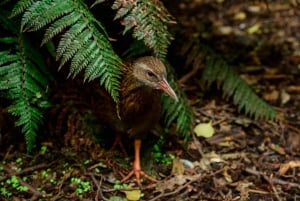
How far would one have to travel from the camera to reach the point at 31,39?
3740 millimetres

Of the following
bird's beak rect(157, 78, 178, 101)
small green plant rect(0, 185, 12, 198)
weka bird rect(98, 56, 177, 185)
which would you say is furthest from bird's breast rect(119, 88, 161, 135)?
small green plant rect(0, 185, 12, 198)

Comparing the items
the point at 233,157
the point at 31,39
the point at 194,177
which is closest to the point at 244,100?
the point at 233,157

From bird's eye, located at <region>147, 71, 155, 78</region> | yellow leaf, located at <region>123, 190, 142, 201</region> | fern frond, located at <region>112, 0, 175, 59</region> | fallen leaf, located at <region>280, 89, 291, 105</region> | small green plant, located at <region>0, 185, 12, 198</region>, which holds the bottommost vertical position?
small green plant, located at <region>0, 185, 12, 198</region>

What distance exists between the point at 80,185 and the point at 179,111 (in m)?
0.87

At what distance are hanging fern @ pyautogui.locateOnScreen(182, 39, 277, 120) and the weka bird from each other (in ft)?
2.58

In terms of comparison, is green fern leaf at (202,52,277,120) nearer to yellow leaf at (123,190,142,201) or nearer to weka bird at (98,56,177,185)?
weka bird at (98,56,177,185)

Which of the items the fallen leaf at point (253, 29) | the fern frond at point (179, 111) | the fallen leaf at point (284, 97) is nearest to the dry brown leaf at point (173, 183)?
the fern frond at point (179, 111)

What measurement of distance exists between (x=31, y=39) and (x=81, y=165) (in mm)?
928

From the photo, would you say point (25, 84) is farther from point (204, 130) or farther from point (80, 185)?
point (204, 130)

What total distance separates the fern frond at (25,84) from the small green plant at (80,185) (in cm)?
40

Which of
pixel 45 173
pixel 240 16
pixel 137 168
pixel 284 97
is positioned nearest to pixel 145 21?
pixel 137 168

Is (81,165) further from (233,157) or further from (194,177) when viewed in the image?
(233,157)

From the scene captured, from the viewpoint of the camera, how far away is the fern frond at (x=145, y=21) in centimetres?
323

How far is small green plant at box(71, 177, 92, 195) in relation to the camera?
11.7 feet
